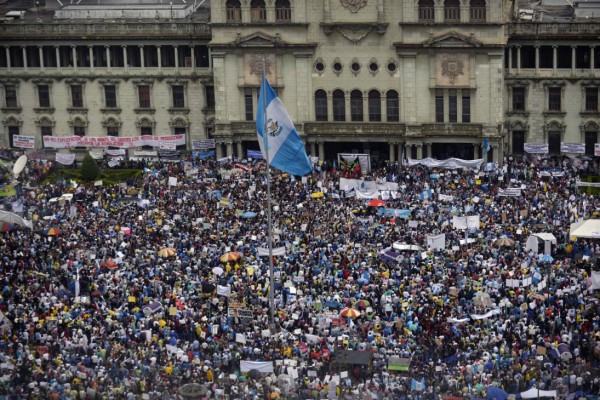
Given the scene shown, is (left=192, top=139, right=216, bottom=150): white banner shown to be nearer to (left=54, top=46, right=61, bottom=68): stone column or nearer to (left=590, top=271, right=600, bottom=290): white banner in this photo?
(left=54, top=46, right=61, bottom=68): stone column

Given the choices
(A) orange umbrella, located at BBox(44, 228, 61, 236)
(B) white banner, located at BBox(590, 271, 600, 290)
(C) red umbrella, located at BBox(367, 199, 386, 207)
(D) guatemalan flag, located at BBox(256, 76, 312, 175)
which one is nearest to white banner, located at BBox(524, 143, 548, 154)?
A: (C) red umbrella, located at BBox(367, 199, 386, 207)

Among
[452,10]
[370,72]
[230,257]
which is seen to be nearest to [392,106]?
[370,72]

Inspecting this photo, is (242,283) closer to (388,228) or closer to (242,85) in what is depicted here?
(388,228)

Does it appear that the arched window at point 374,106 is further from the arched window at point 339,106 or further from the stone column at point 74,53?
the stone column at point 74,53

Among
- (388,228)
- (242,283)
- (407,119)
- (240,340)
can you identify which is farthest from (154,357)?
(407,119)

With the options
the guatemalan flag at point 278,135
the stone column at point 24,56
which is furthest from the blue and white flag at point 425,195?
the stone column at point 24,56

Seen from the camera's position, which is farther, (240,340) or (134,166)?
(134,166)
